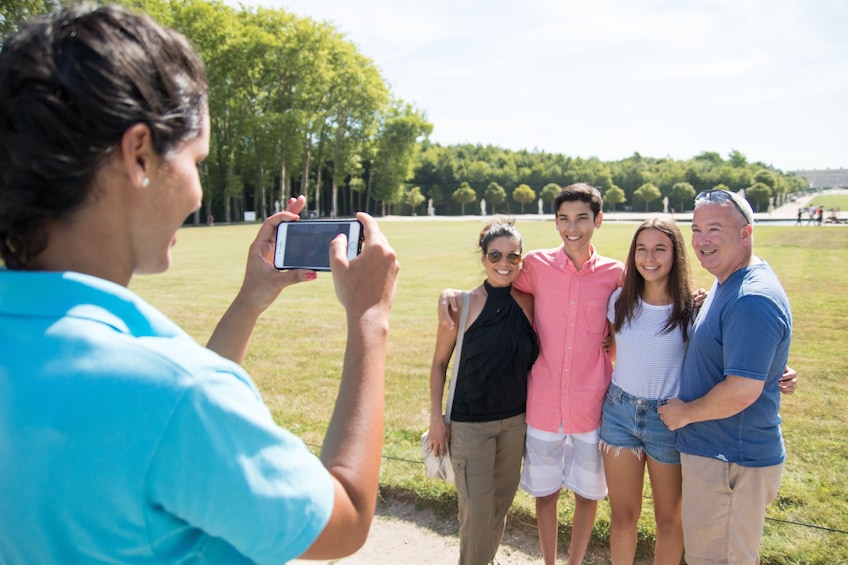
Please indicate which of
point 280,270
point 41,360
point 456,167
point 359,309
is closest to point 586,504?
point 280,270

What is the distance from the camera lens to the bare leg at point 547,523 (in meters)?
3.82

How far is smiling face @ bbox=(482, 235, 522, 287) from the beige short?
1.56m

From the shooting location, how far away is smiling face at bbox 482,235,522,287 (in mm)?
3883

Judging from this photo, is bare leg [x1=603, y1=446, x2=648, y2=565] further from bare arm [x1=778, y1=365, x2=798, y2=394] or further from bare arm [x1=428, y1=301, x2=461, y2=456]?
bare arm [x1=428, y1=301, x2=461, y2=456]

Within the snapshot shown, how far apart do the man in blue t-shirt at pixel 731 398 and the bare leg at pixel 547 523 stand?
2.97 ft

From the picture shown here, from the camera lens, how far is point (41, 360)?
848 mm

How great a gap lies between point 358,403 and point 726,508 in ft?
9.16

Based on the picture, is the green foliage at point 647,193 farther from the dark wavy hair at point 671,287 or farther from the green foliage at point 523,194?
the dark wavy hair at point 671,287

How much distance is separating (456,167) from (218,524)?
91.9m

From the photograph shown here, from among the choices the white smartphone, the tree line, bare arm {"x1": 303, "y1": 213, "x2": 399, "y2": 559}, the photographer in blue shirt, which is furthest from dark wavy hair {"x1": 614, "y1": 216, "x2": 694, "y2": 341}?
the tree line

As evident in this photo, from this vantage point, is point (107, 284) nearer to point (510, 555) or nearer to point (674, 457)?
point (674, 457)

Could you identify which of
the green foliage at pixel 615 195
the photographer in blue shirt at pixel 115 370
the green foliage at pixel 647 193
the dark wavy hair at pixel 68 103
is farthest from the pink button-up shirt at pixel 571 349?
the green foliage at pixel 647 193

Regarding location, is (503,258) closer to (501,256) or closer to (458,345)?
(501,256)

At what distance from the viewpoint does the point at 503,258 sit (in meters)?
3.88
